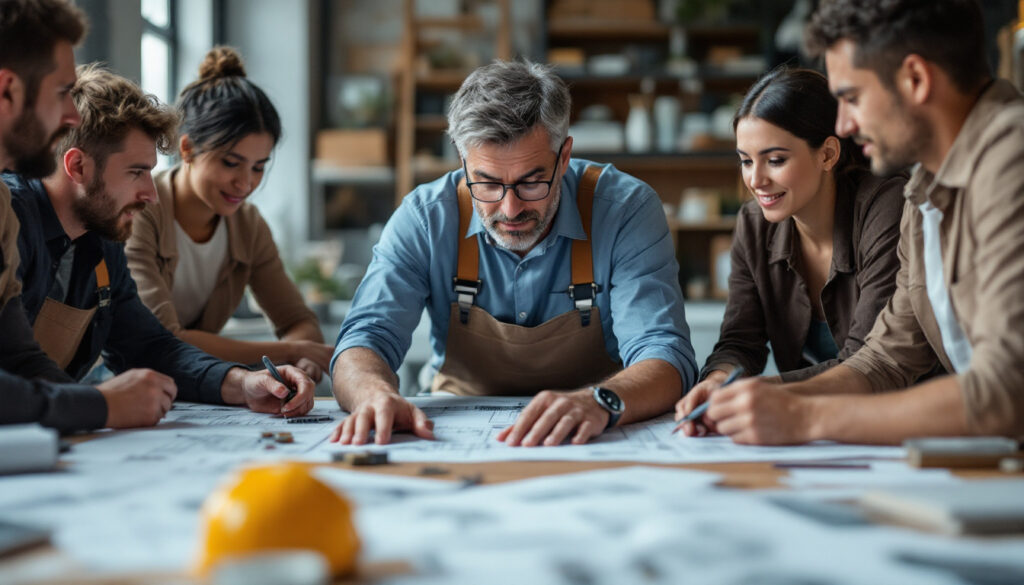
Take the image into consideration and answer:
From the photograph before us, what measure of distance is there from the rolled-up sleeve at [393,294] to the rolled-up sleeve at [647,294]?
17.0 inches

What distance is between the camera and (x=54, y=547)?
85 cm

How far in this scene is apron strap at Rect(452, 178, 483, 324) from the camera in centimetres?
205

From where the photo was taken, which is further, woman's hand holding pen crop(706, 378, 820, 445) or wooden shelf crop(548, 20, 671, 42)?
wooden shelf crop(548, 20, 671, 42)

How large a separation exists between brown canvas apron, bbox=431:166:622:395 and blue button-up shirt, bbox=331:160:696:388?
0.02 m

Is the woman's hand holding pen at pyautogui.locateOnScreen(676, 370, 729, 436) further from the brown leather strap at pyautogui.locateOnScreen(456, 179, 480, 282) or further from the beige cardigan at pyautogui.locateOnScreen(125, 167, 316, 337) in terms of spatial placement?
the beige cardigan at pyautogui.locateOnScreen(125, 167, 316, 337)

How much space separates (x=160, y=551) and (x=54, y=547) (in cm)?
10

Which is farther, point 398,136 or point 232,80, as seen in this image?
point 398,136

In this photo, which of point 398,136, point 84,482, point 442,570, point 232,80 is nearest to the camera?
point 442,570

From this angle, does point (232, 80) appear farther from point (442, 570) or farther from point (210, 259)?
point (442, 570)

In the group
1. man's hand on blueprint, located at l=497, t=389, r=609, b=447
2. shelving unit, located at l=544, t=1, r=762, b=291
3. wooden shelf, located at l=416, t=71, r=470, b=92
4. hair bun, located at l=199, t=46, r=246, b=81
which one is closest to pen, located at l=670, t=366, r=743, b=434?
man's hand on blueprint, located at l=497, t=389, r=609, b=447

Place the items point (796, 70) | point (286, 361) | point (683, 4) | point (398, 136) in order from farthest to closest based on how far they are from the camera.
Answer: point (398, 136) < point (683, 4) < point (286, 361) < point (796, 70)

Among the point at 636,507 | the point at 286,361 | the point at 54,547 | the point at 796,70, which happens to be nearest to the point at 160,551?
the point at 54,547

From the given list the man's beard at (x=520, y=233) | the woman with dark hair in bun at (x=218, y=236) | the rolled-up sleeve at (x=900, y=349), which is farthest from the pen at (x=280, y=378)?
the rolled-up sleeve at (x=900, y=349)

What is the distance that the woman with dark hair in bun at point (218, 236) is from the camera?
2352 mm
